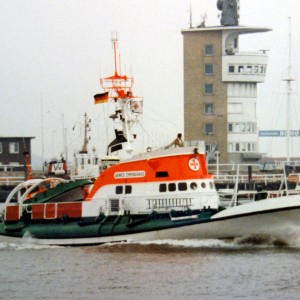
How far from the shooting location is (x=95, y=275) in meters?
31.8

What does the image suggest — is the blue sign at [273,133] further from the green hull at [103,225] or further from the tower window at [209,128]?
the green hull at [103,225]

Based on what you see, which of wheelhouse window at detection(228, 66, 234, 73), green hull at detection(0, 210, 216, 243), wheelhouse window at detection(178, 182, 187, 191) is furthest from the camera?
wheelhouse window at detection(228, 66, 234, 73)

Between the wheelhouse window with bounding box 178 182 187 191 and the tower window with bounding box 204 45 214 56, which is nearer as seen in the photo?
the wheelhouse window with bounding box 178 182 187 191

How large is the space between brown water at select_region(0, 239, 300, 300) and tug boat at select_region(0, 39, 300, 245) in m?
0.55

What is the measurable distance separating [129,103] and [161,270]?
10950 millimetres

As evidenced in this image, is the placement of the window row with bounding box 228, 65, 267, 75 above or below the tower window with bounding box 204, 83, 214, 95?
above

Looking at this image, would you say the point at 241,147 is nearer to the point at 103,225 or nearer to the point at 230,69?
the point at 230,69

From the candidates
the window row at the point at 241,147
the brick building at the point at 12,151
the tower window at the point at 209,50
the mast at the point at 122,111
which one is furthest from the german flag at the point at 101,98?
the window row at the point at 241,147

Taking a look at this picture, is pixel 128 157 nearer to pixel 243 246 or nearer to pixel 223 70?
pixel 243 246

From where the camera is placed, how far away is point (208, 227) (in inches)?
1486

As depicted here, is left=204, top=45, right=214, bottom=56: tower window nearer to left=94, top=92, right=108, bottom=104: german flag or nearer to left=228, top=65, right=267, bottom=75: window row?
left=228, top=65, right=267, bottom=75: window row

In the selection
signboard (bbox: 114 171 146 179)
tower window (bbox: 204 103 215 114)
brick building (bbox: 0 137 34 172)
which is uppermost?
tower window (bbox: 204 103 215 114)

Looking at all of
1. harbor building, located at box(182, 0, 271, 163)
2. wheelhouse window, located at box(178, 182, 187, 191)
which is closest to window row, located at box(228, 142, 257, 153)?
harbor building, located at box(182, 0, 271, 163)

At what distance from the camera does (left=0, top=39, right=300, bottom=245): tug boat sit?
37.6 m
